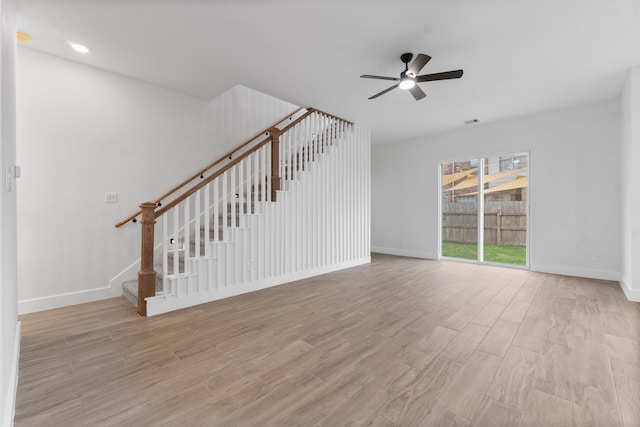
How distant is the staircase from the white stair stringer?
0.01 metres

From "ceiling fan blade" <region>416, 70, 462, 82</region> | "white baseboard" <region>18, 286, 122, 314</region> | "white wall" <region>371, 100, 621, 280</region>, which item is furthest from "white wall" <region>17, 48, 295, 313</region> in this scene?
"white wall" <region>371, 100, 621, 280</region>

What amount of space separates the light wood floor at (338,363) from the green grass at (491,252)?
6.20ft

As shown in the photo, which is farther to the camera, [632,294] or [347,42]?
[632,294]

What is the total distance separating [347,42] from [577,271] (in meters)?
5.29

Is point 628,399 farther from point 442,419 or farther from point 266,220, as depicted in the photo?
point 266,220

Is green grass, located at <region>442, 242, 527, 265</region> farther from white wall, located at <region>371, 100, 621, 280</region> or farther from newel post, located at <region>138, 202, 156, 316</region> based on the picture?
newel post, located at <region>138, 202, 156, 316</region>

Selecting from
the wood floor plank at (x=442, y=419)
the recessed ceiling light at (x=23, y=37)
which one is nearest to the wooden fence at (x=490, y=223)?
the wood floor plank at (x=442, y=419)

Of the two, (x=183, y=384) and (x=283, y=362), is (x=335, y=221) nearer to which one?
(x=283, y=362)

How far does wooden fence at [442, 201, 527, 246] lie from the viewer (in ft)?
17.9

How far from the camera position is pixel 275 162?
4230 millimetres

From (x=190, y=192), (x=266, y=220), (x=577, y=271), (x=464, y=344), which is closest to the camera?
(x=464, y=344)

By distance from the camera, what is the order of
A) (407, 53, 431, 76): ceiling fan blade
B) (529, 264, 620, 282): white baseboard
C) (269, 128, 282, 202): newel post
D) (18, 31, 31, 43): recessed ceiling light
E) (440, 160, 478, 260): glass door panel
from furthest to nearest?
1. (440, 160, 478, 260): glass door panel
2. (529, 264, 620, 282): white baseboard
3. (269, 128, 282, 202): newel post
4. (18, 31, 31, 43): recessed ceiling light
5. (407, 53, 431, 76): ceiling fan blade

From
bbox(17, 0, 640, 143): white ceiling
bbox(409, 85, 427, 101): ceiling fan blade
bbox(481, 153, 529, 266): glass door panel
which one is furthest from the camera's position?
bbox(481, 153, 529, 266): glass door panel

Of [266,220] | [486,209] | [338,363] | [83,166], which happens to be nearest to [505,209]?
[486,209]
